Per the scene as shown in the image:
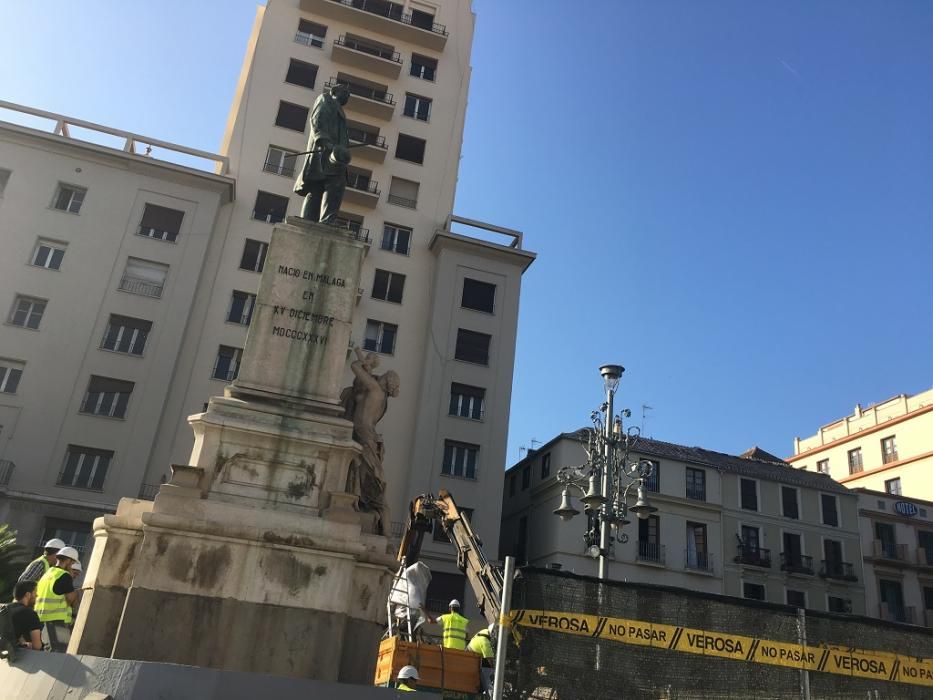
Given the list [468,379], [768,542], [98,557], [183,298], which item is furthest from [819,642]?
[768,542]

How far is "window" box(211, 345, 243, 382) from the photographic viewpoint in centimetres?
3018

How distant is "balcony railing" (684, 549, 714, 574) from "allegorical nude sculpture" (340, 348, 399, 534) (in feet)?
96.4

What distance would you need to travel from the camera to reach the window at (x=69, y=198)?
1216 inches

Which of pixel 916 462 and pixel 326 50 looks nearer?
pixel 326 50

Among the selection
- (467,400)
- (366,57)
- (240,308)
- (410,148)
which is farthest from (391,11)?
(467,400)

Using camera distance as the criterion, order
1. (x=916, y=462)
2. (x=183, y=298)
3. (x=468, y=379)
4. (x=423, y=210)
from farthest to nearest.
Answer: (x=916, y=462), (x=423, y=210), (x=468, y=379), (x=183, y=298)

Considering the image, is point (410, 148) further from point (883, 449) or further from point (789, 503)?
point (883, 449)

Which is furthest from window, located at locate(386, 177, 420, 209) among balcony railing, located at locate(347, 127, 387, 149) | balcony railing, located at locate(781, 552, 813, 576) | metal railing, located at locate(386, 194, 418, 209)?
balcony railing, located at locate(781, 552, 813, 576)

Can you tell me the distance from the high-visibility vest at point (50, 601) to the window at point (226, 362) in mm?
24036

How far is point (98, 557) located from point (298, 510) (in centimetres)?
184

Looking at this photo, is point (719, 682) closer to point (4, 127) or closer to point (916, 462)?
point (4, 127)

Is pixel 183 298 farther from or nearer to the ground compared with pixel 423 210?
nearer to the ground

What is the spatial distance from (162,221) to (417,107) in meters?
13.8

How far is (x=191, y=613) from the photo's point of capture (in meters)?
6.55
